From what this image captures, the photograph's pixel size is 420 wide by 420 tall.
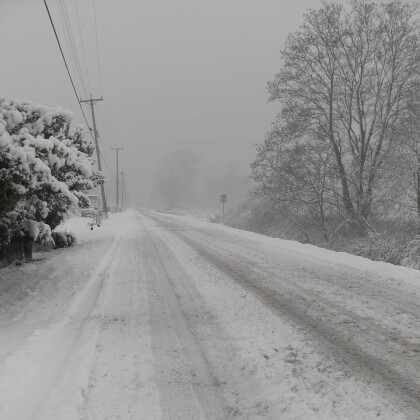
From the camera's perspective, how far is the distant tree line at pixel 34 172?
518 centimetres

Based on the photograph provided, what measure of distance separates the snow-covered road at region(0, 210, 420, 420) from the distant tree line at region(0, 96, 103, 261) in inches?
48.4

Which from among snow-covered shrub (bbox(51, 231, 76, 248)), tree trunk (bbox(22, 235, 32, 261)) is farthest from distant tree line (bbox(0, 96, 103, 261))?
snow-covered shrub (bbox(51, 231, 76, 248))

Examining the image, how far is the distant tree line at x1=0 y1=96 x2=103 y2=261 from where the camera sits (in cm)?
518

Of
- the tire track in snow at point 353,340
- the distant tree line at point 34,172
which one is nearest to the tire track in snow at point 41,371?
the distant tree line at point 34,172

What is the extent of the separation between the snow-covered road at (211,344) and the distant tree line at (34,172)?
123 centimetres

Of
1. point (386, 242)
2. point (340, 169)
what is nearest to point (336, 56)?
point (340, 169)

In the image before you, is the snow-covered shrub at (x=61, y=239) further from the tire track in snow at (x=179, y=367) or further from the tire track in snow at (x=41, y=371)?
the tire track in snow at (x=41, y=371)

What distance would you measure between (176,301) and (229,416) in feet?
10.2

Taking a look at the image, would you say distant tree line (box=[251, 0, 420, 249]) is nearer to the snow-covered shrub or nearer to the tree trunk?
the snow-covered shrub

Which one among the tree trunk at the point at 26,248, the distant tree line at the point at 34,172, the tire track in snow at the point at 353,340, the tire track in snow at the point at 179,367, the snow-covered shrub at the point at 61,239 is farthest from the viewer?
the snow-covered shrub at the point at 61,239

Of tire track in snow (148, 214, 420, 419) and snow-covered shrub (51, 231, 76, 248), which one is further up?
snow-covered shrub (51, 231, 76, 248)

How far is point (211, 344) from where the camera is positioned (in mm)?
4094

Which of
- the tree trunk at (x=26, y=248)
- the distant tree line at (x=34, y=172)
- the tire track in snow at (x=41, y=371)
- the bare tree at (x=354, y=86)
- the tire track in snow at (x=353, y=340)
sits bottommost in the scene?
the tire track in snow at (x=41, y=371)

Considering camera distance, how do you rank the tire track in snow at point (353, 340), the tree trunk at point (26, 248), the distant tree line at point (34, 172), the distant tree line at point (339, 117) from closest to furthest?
the tire track in snow at point (353, 340)
the distant tree line at point (34, 172)
the tree trunk at point (26, 248)
the distant tree line at point (339, 117)
